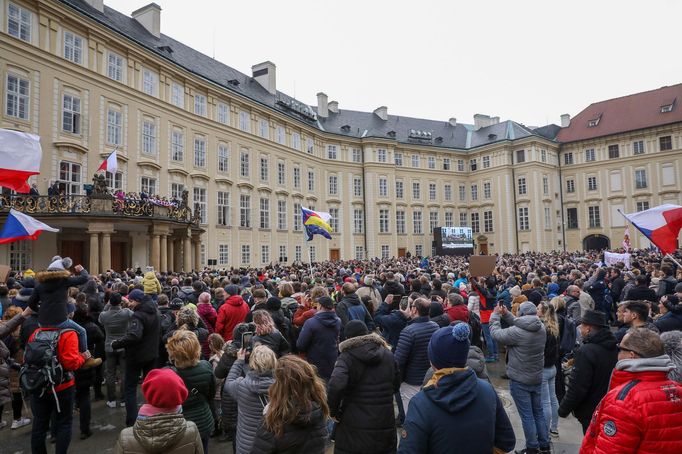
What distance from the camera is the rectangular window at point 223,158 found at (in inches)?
1267

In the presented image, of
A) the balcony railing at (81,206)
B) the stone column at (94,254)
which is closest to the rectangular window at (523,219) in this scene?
the balcony railing at (81,206)

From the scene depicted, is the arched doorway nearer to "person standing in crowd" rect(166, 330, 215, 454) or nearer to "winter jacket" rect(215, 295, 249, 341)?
"winter jacket" rect(215, 295, 249, 341)

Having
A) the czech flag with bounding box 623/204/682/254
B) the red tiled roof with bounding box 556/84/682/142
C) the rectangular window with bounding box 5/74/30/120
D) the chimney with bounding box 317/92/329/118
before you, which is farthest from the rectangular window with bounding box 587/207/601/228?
the rectangular window with bounding box 5/74/30/120

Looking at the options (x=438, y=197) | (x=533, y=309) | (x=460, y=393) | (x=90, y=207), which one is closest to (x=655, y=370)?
(x=460, y=393)

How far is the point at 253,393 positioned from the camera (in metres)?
3.66

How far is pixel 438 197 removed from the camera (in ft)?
168

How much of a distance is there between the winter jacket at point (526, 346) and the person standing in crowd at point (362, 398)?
214 centimetres

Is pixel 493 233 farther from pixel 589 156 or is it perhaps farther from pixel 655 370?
pixel 655 370

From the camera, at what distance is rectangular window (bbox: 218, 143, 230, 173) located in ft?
106

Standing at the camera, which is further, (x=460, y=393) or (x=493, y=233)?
(x=493, y=233)

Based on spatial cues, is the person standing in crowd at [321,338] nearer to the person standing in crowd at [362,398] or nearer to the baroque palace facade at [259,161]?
the person standing in crowd at [362,398]

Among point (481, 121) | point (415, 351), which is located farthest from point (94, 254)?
point (481, 121)

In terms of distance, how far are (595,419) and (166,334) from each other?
6.17m

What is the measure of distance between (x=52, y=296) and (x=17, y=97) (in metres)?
20.6
